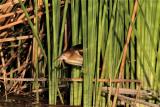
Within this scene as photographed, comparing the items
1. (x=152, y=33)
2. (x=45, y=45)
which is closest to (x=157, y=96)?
(x=152, y=33)

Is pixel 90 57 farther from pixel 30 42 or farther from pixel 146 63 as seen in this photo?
pixel 30 42

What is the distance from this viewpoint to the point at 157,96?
3.87 m

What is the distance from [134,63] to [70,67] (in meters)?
0.71

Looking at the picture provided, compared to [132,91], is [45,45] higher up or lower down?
higher up

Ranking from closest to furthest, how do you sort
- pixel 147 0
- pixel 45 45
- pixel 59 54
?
pixel 147 0 < pixel 59 54 < pixel 45 45

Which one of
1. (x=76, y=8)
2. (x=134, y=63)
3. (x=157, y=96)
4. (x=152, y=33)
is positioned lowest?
(x=157, y=96)

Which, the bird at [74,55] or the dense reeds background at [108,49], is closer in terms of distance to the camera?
the dense reeds background at [108,49]

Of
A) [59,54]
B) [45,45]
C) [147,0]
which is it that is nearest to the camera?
[147,0]

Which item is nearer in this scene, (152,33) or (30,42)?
(152,33)

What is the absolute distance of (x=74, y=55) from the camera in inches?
161

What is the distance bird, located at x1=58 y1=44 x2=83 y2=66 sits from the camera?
4066 millimetres

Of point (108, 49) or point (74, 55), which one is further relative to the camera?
point (74, 55)

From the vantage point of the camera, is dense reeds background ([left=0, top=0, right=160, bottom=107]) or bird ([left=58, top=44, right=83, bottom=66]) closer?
dense reeds background ([left=0, top=0, right=160, bottom=107])

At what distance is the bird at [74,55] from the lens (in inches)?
160
